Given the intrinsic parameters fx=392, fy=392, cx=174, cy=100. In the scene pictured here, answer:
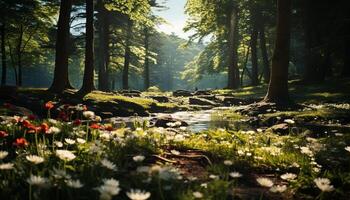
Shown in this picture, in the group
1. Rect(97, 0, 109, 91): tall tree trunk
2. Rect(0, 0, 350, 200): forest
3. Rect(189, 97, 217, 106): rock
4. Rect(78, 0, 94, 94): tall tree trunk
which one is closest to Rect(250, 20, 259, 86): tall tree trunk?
Rect(0, 0, 350, 200): forest

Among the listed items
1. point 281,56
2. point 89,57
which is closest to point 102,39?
point 89,57

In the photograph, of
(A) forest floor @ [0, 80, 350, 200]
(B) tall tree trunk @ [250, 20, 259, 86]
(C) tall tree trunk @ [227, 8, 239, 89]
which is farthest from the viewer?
(B) tall tree trunk @ [250, 20, 259, 86]

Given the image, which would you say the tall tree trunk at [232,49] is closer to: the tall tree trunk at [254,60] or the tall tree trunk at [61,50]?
the tall tree trunk at [254,60]

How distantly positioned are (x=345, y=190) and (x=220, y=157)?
187 cm

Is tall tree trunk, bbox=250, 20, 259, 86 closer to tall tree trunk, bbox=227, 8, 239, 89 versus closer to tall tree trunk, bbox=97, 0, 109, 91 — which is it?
tall tree trunk, bbox=227, 8, 239, 89

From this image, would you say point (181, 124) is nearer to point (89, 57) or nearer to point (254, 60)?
point (89, 57)

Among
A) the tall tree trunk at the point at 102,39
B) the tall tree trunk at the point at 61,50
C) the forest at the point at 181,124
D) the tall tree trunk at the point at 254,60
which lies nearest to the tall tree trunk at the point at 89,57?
the forest at the point at 181,124

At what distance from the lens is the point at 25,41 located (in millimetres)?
43938

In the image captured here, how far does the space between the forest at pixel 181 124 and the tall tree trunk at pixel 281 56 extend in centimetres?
5

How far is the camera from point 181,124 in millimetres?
13617

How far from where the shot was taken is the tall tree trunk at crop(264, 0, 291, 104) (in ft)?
60.1

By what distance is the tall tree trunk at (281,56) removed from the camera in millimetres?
18328

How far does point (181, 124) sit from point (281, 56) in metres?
7.37

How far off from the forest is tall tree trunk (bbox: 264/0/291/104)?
0.05 m
